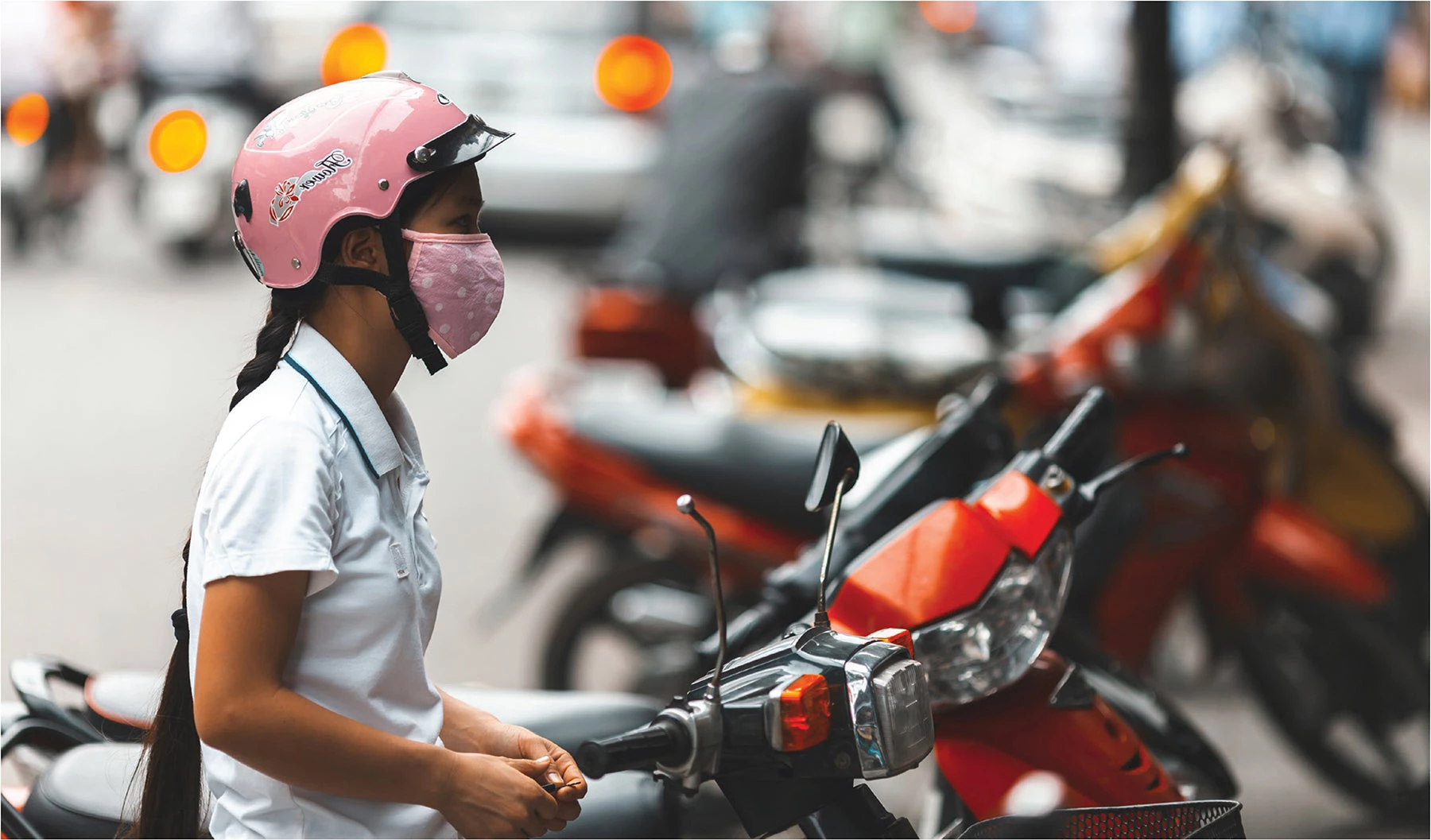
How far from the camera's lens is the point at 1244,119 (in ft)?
22.5

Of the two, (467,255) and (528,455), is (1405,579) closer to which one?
(528,455)

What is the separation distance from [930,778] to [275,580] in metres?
0.98

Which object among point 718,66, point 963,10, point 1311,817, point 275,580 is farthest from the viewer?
point 963,10

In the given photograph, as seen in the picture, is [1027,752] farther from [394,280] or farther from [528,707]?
[394,280]

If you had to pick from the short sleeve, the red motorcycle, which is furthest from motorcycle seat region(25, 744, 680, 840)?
the short sleeve

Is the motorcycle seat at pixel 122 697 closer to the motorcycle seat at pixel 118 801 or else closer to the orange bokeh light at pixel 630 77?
the motorcycle seat at pixel 118 801

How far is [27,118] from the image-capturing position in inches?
392

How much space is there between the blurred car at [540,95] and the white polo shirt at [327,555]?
27.1ft

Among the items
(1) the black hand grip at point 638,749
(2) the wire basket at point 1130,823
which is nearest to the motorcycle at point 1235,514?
(2) the wire basket at point 1130,823

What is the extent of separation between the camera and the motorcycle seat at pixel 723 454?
12.3ft

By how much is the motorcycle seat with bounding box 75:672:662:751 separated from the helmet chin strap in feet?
1.91

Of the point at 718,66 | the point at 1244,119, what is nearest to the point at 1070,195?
the point at 1244,119

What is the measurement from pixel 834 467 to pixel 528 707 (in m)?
0.67

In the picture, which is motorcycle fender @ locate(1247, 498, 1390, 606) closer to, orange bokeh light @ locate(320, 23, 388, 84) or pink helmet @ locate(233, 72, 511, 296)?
pink helmet @ locate(233, 72, 511, 296)
